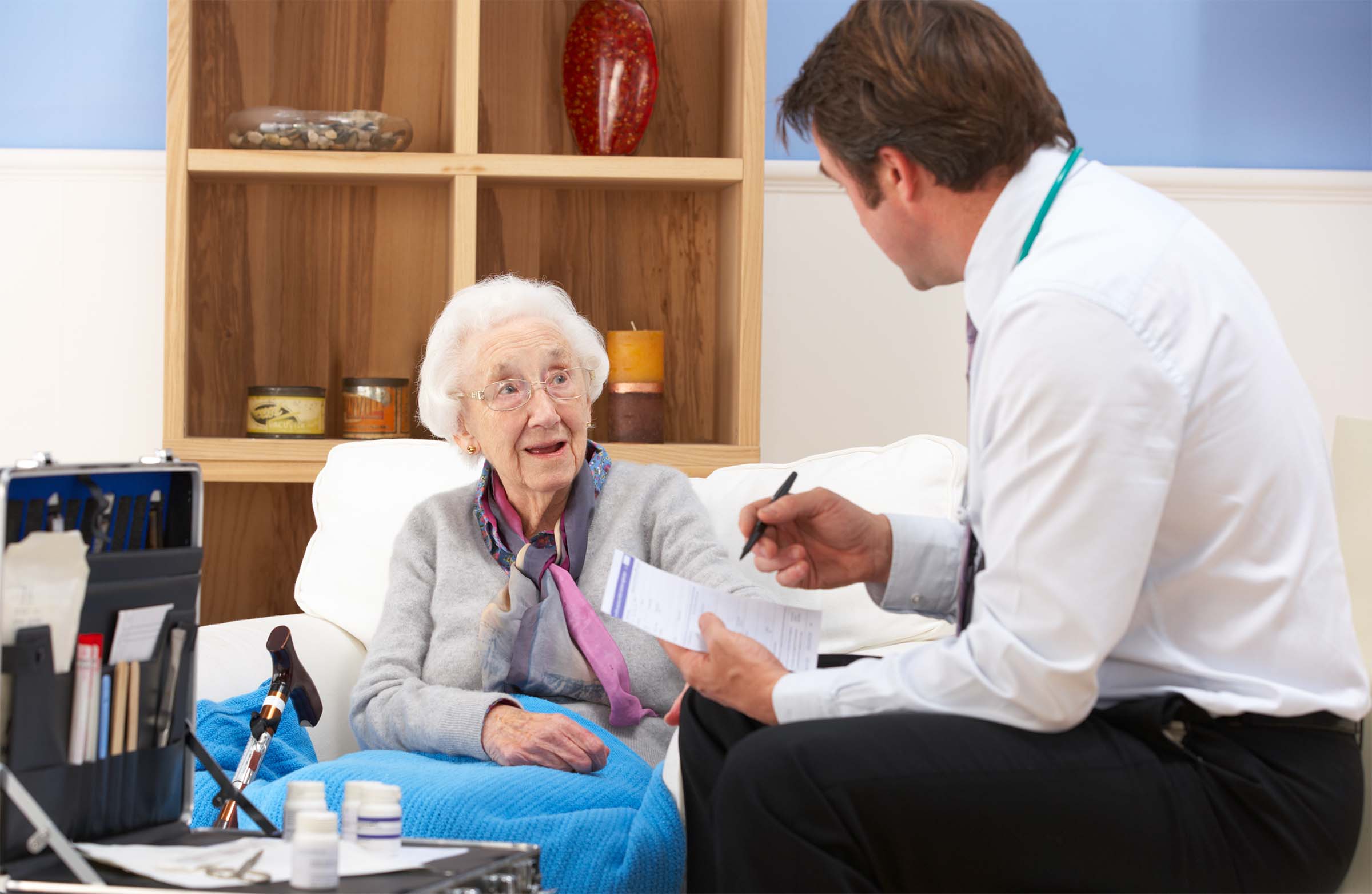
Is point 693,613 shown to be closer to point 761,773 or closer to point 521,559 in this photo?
point 761,773

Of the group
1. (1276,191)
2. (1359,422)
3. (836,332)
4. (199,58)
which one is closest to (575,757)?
(1359,422)

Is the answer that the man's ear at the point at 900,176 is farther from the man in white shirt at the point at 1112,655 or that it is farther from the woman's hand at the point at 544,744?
the woman's hand at the point at 544,744

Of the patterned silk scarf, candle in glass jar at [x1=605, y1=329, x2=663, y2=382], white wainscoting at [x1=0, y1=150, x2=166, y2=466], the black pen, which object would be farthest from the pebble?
the black pen

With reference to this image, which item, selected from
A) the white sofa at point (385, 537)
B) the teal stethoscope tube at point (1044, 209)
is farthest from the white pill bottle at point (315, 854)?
the white sofa at point (385, 537)

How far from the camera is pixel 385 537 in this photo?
7.14 ft

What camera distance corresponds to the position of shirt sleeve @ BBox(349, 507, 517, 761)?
1.73 meters

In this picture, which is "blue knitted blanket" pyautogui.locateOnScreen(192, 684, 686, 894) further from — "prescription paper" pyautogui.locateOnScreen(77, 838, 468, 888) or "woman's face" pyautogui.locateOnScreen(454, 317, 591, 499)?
"woman's face" pyautogui.locateOnScreen(454, 317, 591, 499)

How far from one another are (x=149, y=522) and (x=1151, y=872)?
3.00ft

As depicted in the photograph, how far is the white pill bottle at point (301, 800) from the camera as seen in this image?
1069 millimetres

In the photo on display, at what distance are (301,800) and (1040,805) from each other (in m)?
0.61

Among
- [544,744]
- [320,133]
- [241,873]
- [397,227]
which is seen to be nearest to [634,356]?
[397,227]

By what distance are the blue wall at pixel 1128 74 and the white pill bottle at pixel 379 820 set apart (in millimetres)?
2089

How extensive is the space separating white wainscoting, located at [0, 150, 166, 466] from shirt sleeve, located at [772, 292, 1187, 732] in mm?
2318

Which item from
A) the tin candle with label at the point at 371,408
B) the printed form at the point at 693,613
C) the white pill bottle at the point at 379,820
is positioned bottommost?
the white pill bottle at the point at 379,820
